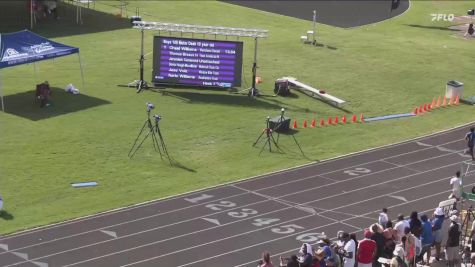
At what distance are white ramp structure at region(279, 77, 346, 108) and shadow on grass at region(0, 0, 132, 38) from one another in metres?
14.6

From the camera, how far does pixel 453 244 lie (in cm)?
2433

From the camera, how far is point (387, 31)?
58062 millimetres

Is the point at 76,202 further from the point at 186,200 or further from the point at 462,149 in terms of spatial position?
the point at 462,149

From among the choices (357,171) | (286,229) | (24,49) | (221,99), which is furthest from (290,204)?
(24,49)

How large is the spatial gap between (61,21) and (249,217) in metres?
29.4

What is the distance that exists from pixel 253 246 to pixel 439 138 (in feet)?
45.1

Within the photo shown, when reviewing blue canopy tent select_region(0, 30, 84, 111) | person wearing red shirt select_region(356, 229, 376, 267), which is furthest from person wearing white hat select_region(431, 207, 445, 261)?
blue canopy tent select_region(0, 30, 84, 111)

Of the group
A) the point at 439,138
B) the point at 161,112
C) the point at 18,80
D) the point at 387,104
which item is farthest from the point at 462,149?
the point at 18,80

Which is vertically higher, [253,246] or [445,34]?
[445,34]

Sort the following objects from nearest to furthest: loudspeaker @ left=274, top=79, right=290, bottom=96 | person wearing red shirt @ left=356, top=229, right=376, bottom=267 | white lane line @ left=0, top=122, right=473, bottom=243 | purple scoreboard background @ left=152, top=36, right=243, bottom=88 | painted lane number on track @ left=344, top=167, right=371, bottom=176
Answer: person wearing red shirt @ left=356, top=229, right=376, bottom=267, white lane line @ left=0, top=122, right=473, bottom=243, painted lane number on track @ left=344, top=167, right=371, bottom=176, purple scoreboard background @ left=152, top=36, right=243, bottom=88, loudspeaker @ left=274, top=79, right=290, bottom=96

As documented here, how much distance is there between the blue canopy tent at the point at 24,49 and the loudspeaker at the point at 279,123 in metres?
9.53

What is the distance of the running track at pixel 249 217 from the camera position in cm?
2569

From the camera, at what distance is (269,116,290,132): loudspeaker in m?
36.6

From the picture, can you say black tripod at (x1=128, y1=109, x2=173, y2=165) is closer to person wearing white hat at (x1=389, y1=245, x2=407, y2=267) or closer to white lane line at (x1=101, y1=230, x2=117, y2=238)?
white lane line at (x1=101, y1=230, x2=117, y2=238)
